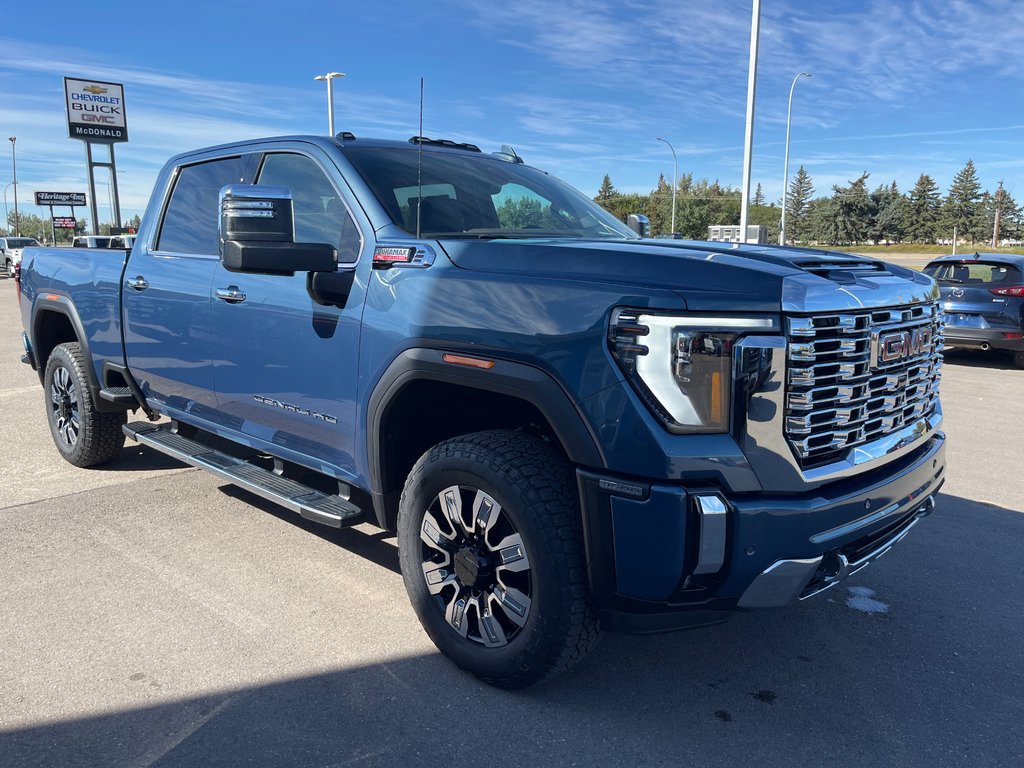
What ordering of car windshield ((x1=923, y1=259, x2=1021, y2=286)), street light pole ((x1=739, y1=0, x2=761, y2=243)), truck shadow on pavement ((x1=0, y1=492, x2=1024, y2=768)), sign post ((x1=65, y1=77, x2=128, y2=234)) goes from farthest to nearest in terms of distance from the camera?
sign post ((x1=65, y1=77, x2=128, y2=234)) < street light pole ((x1=739, y1=0, x2=761, y2=243)) < car windshield ((x1=923, y1=259, x2=1021, y2=286)) < truck shadow on pavement ((x1=0, y1=492, x2=1024, y2=768))

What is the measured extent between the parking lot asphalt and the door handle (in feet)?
4.24

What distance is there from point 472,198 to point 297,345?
107cm

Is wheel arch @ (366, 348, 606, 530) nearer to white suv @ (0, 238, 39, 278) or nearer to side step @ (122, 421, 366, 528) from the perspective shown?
side step @ (122, 421, 366, 528)

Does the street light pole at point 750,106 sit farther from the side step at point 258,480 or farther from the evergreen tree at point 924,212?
the evergreen tree at point 924,212

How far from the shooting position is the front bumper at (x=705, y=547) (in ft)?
7.90

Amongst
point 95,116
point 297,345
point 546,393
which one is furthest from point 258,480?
point 95,116

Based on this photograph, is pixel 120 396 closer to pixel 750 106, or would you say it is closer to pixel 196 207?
pixel 196 207

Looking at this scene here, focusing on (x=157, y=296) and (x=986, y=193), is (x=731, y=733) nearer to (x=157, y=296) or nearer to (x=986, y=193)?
(x=157, y=296)

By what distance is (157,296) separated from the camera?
4500 mm

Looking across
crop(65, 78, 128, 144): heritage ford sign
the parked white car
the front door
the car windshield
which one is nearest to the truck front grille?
the front door

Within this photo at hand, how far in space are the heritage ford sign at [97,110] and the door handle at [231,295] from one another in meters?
42.0

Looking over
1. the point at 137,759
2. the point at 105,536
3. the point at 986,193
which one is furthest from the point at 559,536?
the point at 986,193

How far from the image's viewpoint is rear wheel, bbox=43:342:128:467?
5.38 metres

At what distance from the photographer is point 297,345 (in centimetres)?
355
